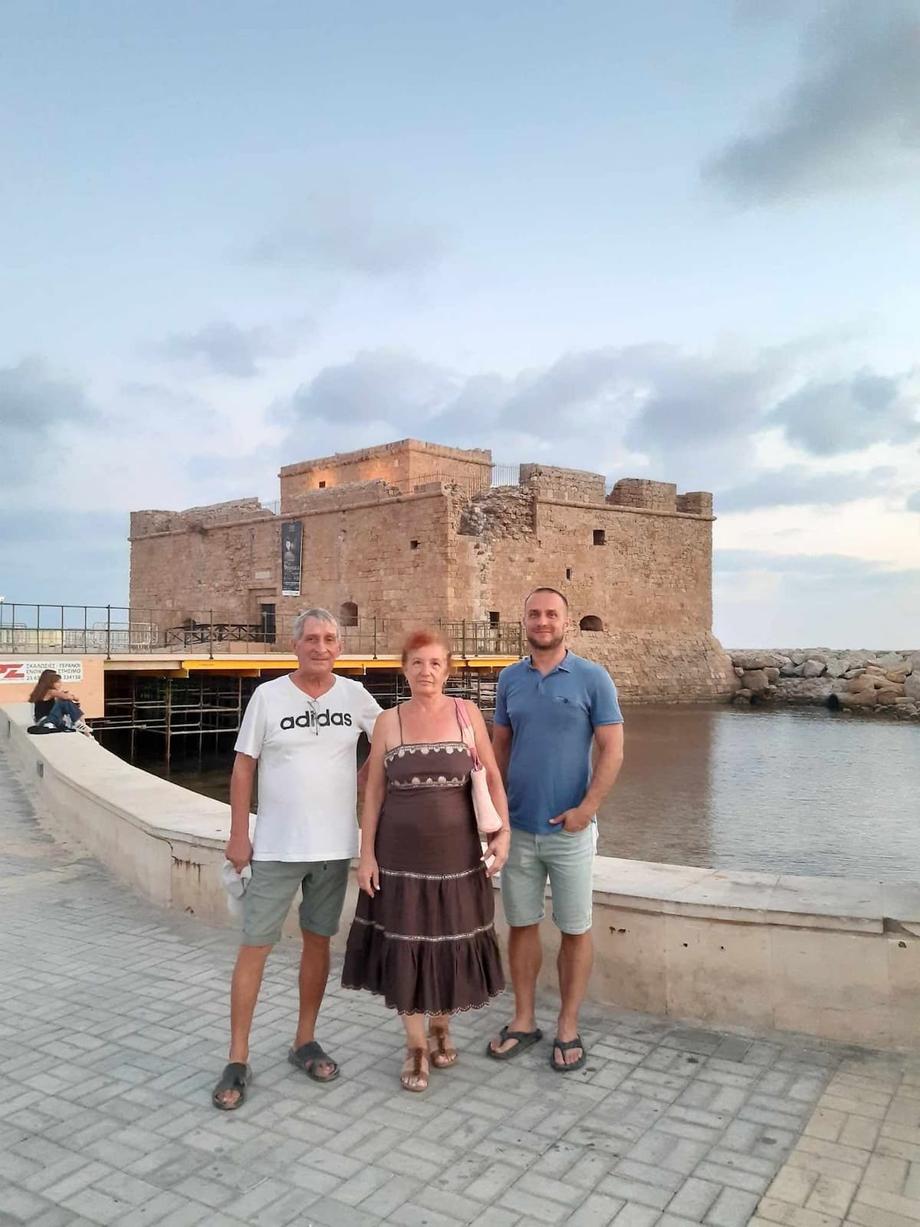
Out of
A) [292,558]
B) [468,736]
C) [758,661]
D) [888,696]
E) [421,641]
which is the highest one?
[292,558]

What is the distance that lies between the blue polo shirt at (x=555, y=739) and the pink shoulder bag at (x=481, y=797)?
0.26m

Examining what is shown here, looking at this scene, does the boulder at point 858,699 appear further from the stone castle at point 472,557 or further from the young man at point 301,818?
the young man at point 301,818

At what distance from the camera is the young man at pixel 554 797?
2990 millimetres

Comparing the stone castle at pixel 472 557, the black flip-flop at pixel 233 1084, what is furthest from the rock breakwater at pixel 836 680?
the black flip-flop at pixel 233 1084

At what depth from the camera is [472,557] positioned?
2503 centimetres

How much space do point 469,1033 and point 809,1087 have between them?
1.04m

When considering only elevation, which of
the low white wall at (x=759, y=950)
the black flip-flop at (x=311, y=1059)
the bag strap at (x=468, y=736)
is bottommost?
the black flip-flop at (x=311, y=1059)

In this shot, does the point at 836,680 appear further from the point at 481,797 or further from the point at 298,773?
the point at 298,773

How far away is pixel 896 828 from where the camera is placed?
37.8 feet

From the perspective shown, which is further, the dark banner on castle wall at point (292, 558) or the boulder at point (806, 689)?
the boulder at point (806, 689)

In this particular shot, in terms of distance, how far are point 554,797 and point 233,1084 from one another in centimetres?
123

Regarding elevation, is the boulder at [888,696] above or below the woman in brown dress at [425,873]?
below

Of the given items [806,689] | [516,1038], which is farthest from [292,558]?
[516,1038]

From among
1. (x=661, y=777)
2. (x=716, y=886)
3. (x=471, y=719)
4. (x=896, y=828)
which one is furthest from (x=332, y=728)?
(x=661, y=777)
